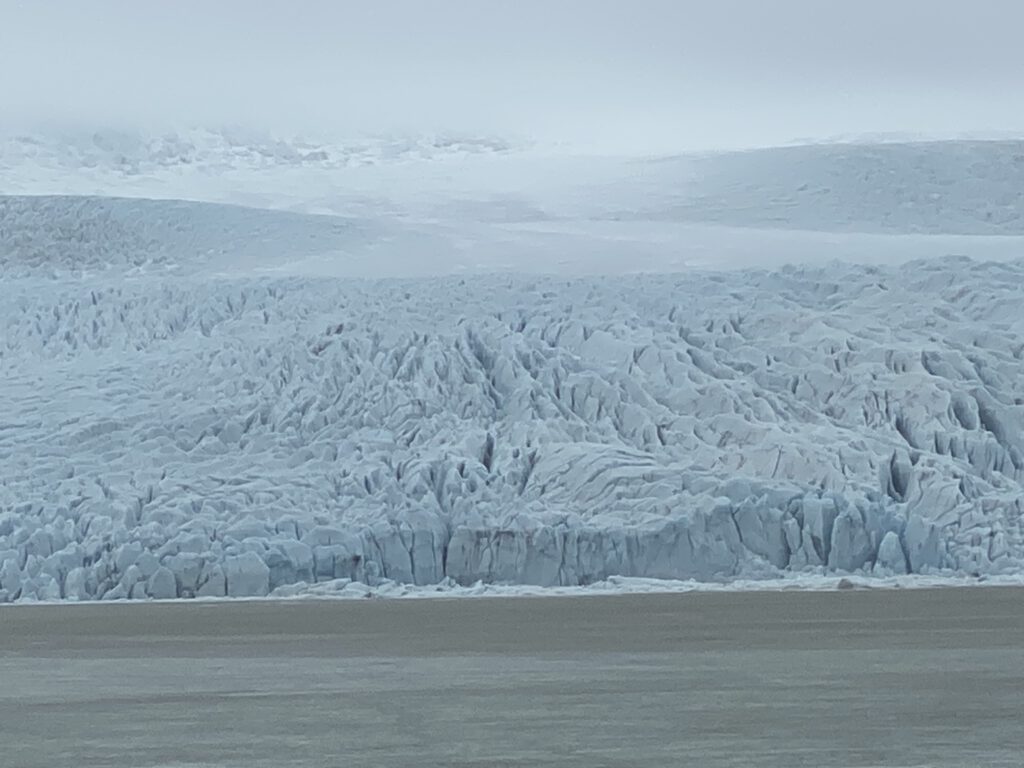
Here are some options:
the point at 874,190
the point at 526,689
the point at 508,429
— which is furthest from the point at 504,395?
the point at 526,689

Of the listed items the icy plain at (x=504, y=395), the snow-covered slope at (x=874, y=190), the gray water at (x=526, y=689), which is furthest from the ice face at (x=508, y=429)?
the snow-covered slope at (x=874, y=190)

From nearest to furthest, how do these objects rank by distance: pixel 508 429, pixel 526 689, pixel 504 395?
1. pixel 526 689
2. pixel 508 429
3. pixel 504 395

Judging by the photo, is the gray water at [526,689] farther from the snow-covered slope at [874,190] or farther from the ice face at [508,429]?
the snow-covered slope at [874,190]

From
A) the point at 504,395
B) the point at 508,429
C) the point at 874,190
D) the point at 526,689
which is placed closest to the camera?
the point at 526,689

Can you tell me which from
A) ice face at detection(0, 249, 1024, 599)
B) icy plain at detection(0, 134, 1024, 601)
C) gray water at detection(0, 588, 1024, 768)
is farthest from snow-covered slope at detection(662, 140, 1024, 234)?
gray water at detection(0, 588, 1024, 768)

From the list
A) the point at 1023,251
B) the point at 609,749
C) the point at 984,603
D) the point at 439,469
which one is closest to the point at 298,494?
the point at 439,469

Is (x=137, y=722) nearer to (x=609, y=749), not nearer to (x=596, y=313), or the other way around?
(x=609, y=749)

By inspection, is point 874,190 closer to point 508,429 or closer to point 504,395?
point 504,395

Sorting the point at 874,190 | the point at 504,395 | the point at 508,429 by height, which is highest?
the point at 874,190
